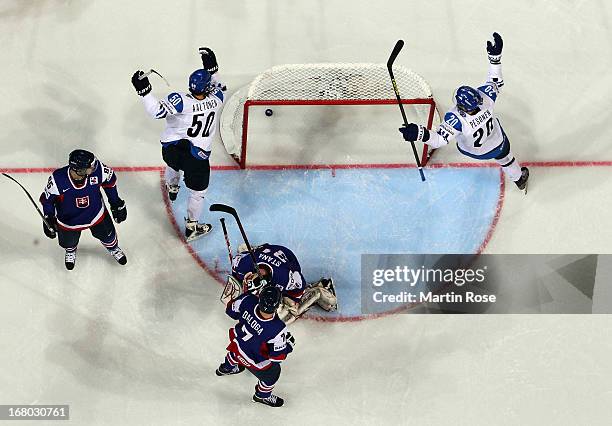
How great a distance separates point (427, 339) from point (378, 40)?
304 centimetres

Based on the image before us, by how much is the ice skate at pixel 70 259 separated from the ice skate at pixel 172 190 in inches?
36.8

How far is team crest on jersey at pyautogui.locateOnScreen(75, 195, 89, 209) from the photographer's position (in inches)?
255

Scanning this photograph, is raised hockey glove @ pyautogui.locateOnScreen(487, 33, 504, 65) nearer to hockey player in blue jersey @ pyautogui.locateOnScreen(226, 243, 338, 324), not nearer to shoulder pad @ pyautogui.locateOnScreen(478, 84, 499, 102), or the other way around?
shoulder pad @ pyautogui.locateOnScreen(478, 84, 499, 102)

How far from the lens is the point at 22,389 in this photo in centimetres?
666

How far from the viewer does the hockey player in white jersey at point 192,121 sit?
6.64 meters

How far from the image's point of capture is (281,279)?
648cm

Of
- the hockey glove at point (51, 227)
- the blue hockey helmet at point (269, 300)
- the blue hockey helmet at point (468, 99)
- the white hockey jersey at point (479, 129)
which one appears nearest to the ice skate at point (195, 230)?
the hockey glove at point (51, 227)

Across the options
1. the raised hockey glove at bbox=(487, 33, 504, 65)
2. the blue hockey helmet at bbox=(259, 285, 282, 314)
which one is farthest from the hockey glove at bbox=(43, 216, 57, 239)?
the raised hockey glove at bbox=(487, 33, 504, 65)

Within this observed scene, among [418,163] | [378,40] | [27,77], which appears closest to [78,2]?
[27,77]

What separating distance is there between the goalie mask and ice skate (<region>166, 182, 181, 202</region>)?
1.35 metres

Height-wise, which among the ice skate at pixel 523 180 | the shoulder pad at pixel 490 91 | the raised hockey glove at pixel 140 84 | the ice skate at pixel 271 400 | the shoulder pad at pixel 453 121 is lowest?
the ice skate at pixel 271 400

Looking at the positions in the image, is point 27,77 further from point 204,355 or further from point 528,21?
point 528,21

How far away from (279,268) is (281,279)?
0.25ft

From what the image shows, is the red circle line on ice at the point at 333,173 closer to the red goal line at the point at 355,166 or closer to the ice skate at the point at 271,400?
the red goal line at the point at 355,166
